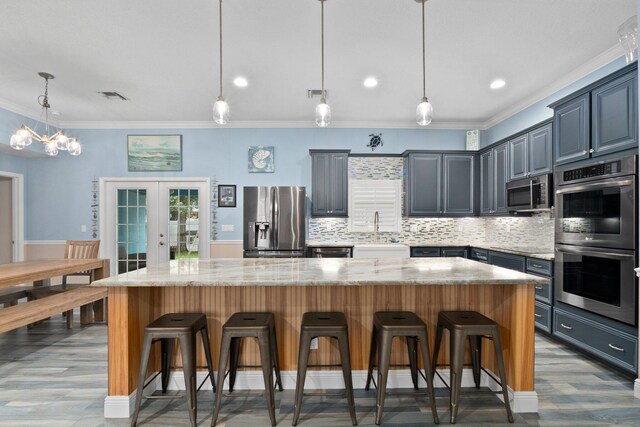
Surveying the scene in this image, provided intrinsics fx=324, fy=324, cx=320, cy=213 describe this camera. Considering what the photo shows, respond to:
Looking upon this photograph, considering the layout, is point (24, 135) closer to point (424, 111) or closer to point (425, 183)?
point (424, 111)

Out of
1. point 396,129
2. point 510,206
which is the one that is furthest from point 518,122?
point 396,129

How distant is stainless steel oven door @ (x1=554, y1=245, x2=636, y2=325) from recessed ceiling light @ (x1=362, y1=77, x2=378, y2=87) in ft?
8.35

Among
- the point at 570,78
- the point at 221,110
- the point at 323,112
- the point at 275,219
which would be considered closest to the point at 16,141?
the point at 221,110

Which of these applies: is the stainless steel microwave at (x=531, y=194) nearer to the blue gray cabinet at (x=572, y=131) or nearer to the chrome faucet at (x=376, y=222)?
the blue gray cabinet at (x=572, y=131)

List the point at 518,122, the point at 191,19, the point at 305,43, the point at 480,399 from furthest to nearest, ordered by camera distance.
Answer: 1. the point at 518,122
2. the point at 305,43
3. the point at 191,19
4. the point at 480,399

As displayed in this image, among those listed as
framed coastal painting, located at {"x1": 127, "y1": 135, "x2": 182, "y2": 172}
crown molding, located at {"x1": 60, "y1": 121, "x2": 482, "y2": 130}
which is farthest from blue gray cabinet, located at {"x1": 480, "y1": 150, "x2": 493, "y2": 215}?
framed coastal painting, located at {"x1": 127, "y1": 135, "x2": 182, "y2": 172}

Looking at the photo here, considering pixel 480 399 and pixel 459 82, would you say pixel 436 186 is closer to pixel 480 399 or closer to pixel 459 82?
pixel 459 82

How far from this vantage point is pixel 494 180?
4574 millimetres

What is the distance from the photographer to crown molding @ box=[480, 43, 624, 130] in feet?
10.1

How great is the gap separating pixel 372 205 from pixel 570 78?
290 cm

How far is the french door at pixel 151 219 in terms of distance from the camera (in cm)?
532

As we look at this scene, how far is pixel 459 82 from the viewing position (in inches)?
148

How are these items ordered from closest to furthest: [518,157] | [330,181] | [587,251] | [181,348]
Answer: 1. [181,348]
2. [587,251]
3. [518,157]
4. [330,181]

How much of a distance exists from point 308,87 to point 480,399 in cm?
348
